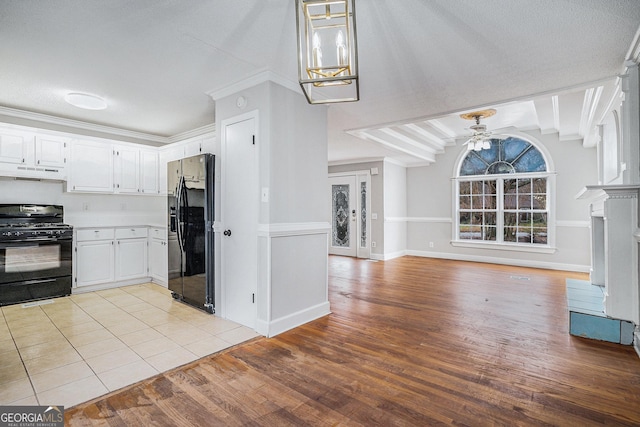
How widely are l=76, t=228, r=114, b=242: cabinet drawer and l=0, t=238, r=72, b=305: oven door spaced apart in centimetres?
21

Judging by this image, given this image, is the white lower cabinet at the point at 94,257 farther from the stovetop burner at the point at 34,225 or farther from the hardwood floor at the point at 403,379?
the hardwood floor at the point at 403,379

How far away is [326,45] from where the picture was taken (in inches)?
92.5

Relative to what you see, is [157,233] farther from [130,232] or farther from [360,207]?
[360,207]

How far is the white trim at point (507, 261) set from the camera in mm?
5719

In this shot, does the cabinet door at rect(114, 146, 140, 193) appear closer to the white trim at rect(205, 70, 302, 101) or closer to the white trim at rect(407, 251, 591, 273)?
the white trim at rect(205, 70, 302, 101)

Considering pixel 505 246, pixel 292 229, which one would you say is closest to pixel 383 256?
pixel 505 246

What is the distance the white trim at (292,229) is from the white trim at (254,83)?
1.30 m

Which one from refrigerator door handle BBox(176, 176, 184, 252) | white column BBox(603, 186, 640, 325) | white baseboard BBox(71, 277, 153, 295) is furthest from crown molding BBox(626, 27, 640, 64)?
white baseboard BBox(71, 277, 153, 295)

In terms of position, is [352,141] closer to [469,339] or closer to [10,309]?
[469,339]

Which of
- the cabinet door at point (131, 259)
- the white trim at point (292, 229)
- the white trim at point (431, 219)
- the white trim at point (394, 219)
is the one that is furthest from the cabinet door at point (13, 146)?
the white trim at point (431, 219)

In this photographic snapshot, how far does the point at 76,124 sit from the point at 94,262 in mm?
1921

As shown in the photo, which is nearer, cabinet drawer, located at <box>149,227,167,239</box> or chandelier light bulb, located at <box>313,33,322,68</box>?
chandelier light bulb, located at <box>313,33,322,68</box>

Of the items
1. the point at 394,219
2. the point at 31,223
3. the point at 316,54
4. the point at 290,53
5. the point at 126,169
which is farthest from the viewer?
the point at 394,219

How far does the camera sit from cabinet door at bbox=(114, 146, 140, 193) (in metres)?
4.62
